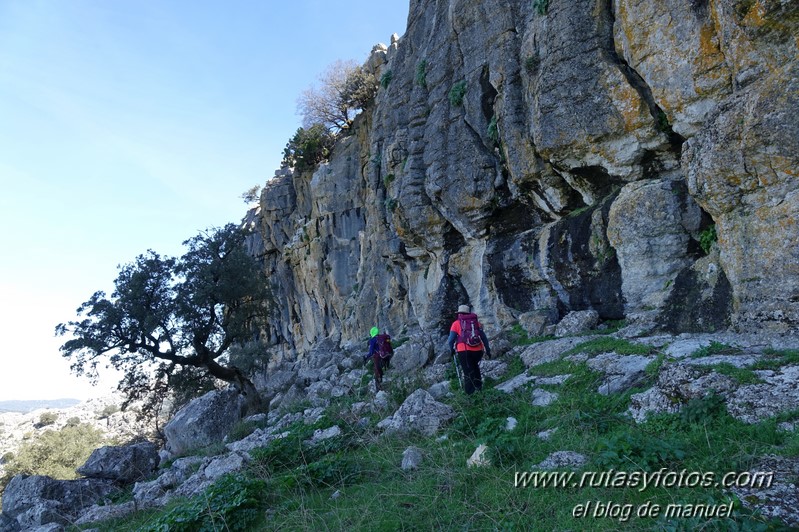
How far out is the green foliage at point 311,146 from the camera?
129 ft

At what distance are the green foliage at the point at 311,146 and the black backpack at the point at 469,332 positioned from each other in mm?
32681

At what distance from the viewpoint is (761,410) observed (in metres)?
4.91

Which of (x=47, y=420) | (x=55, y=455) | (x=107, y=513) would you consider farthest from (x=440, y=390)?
(x=47, y=420)

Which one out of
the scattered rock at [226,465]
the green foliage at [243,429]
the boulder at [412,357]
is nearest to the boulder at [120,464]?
the green foliage at [243,429]

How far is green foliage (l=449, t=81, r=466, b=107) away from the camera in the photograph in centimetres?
1862

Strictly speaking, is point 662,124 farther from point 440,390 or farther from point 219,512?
point 219,512

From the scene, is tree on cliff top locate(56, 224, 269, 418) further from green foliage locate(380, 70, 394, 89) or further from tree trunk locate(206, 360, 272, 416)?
green foliage locate(380, 70, 394, 89)

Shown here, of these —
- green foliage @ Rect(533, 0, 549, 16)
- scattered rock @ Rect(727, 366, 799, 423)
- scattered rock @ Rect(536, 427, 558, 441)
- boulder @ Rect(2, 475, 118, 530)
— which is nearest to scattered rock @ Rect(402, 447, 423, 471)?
scattered rock @ Rect(536, 427, 558, 441)

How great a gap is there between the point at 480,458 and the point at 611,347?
15.5ft

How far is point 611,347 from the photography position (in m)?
8.99

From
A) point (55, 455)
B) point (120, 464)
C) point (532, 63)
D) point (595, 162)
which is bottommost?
point (55, 455)

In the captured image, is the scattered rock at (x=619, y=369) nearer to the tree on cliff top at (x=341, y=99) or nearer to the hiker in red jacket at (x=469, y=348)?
the hiker in red jacket at (x=469, y=348)

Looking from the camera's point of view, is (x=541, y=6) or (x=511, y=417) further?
(x=541, y=6)

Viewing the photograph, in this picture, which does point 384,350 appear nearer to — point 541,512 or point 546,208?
point 546,208
